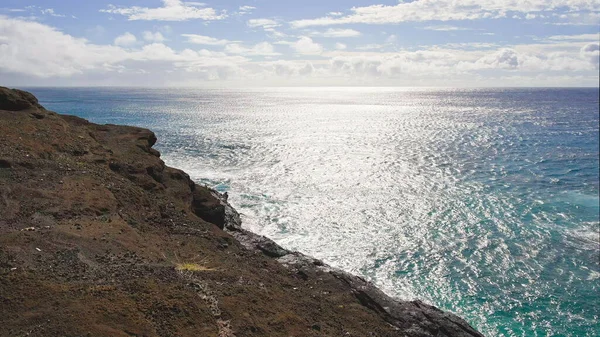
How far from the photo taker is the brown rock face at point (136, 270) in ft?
52.5

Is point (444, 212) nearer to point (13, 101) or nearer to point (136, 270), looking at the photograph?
point (136, 270)

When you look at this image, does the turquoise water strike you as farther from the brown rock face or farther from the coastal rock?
the coastal rock

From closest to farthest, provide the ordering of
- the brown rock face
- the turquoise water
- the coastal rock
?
the brown rock face
the turquoise water
the coastal rock

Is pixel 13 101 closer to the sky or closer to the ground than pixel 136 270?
closer to the sky

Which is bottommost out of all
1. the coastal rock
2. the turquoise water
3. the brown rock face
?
the turquoise water

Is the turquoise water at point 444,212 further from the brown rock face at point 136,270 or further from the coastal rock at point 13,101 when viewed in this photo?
the coastal rock at point 13,101

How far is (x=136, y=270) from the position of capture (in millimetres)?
18891

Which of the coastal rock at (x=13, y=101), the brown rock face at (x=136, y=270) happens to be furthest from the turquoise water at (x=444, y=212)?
the coastal rock at (x=13, y=101)

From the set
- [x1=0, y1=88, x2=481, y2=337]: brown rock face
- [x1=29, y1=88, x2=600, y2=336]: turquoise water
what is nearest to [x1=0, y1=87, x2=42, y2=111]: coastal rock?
[x1=0, y1=88, x2=481, y2=337]: brown rock face

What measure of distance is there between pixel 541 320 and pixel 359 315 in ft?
55.2

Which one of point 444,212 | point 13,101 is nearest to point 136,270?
point 13,101

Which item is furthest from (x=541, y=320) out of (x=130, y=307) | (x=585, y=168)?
(x=585, y=168)

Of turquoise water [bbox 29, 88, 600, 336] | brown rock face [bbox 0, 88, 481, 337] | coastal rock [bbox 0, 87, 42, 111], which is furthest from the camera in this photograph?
coastal rock [bbox 0, 87, 42, 111]

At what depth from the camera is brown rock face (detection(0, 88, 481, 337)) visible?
16.0 m
